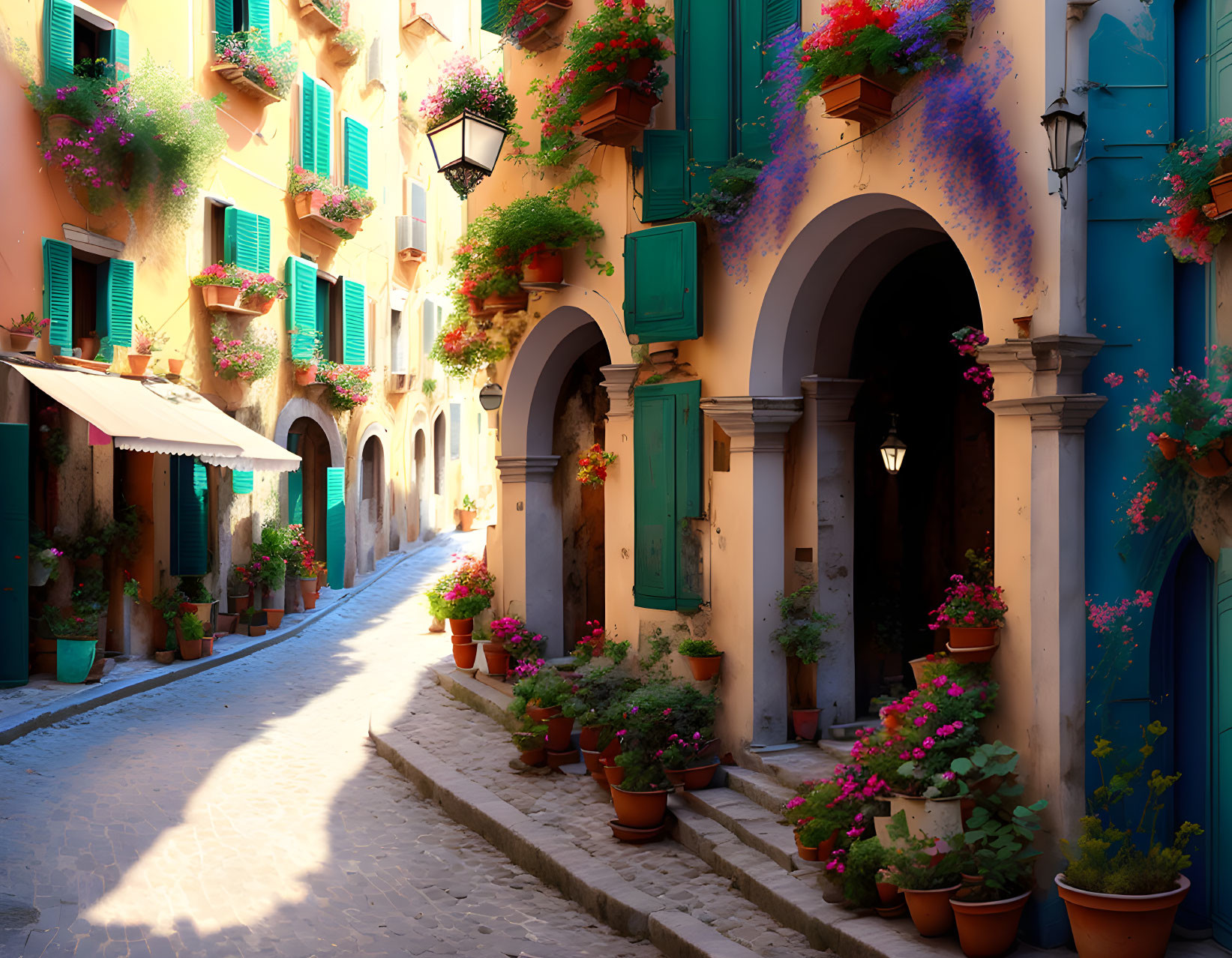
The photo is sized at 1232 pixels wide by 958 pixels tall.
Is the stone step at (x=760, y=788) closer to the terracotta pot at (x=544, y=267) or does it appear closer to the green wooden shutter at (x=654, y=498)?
the green wooden shutter at (x=654, y=498)

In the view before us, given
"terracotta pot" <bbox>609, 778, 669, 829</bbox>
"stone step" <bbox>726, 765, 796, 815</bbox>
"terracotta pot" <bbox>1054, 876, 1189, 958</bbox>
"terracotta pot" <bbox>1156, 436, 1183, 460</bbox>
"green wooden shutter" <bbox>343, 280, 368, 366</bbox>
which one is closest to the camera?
"terracotta pot" <bbox>1054, 876, 1189, 958</bbox>

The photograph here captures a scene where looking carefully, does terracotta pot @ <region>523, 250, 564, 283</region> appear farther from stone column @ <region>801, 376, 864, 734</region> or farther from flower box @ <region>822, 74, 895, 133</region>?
flower box @ <region>822, 74, 895, 133</region>

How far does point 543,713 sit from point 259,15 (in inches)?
451

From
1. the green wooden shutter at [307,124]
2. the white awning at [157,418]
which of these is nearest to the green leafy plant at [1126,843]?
the white awning at [157,418]

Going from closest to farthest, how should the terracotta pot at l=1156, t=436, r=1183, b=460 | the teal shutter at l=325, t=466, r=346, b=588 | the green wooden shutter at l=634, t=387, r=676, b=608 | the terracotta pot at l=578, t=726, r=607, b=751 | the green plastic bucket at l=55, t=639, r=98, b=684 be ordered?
the terracotta pot at l=1156, t=436, r=1183, b=460
the terracotta pot at l=578, t=726, r=607, b=751
the green wooden shutter at l=634, t=387, r=676, b=608
the green plastic bucket at l=55, t=639, r=98, b=684
the teal shutter at l=325, t=466, r=346, b=588

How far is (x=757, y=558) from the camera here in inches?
278

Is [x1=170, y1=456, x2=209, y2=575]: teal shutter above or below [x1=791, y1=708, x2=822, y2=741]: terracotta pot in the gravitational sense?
above

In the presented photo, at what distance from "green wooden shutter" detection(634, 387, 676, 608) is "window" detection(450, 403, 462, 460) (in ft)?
59.1

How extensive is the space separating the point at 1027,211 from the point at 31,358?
9.65 meters

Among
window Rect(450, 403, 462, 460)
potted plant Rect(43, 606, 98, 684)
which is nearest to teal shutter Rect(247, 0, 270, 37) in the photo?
potted plant Rect(43, 606, 98, 684)

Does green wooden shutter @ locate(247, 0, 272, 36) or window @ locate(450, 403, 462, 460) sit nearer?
green wooden shutter @ locate(247, 0, 272, 36)

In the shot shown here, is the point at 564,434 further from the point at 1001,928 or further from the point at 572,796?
the point at 1001,928

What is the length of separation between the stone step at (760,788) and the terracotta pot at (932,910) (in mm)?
1580

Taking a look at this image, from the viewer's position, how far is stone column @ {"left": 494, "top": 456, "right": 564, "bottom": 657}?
33.8 ft
